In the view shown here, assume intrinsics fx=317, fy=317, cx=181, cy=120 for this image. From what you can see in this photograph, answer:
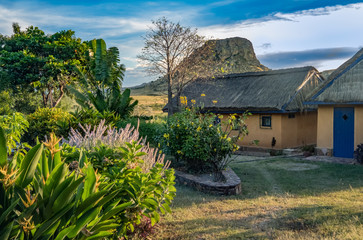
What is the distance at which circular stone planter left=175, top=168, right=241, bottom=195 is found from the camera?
7711 mm

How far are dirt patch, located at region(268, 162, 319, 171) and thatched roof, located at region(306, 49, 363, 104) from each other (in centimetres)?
341

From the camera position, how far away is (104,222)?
9.91ft

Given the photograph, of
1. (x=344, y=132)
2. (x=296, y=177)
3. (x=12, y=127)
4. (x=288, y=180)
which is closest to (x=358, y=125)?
(x=344, y=132)

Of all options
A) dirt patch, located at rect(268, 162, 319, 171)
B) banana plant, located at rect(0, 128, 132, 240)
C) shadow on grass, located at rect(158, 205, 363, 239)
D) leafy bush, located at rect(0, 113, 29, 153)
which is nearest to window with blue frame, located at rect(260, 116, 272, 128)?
dirt patch, located at rect(268, 162, 319, 171)

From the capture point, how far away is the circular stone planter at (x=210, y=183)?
304 inches

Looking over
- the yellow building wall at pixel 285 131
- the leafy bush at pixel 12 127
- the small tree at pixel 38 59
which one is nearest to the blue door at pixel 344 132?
the yellow building wall at pixel 285 131

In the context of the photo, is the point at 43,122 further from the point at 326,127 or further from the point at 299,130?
the point at 299,130

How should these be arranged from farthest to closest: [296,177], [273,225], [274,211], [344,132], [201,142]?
[344,132], [296,177], [201,142], [274,211], [273,225]

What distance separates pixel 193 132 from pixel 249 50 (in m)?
72.6

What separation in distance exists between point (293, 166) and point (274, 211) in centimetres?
695

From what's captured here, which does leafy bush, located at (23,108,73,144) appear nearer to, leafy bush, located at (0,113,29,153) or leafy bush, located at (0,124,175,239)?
leafy bush, located at (0,113,29,153)

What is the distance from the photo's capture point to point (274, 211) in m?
6.19

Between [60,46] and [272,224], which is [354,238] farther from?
[60,46]

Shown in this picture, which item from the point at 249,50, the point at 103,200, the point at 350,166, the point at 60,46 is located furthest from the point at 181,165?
the point at 249,50
